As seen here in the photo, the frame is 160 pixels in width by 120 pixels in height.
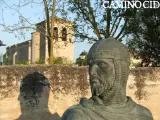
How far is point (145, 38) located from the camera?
15.7m

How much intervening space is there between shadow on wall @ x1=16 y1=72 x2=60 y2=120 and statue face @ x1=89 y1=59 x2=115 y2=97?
23.0 ft

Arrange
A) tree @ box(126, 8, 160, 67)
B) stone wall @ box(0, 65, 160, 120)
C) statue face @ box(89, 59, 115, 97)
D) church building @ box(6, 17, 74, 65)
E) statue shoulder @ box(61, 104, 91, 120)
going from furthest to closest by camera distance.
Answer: church building @ box(6, 17, 74, 65) → tree @ box(126, 8, 160, 67) → stone wall @ box(0, 65, 160, 120) → statue face @ box(89, 59, 115, 97) → statue shoulder @ box(61, 104, 91, 120)

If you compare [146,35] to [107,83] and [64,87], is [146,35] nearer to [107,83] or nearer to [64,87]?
[64,87]

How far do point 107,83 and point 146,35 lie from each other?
13277mm

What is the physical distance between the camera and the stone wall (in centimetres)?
943

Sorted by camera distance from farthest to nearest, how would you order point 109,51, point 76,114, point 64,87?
point 64,87, point 109,51, point 76,114

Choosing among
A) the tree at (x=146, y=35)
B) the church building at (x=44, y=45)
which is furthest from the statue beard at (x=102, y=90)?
the tree at (x=146, y=35)

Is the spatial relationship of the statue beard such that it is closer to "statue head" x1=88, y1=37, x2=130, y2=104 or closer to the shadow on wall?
"statue head" x1=88, y1=37, x2=130, y2=104

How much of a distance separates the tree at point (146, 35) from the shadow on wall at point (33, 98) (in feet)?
20.1

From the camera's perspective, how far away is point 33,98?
9.62 meters

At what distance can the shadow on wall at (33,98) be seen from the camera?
9.51 metres

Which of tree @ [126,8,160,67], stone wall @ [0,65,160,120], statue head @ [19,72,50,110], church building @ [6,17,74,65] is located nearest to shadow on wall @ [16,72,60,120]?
statue head @ [19,72,50,110]

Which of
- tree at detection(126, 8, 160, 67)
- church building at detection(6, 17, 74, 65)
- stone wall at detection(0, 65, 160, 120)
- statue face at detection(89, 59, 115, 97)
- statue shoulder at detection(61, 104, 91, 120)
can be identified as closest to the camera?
statue shoulder at detection(61, 104, 91, 120)

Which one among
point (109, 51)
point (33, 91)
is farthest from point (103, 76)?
point (33, 91)
